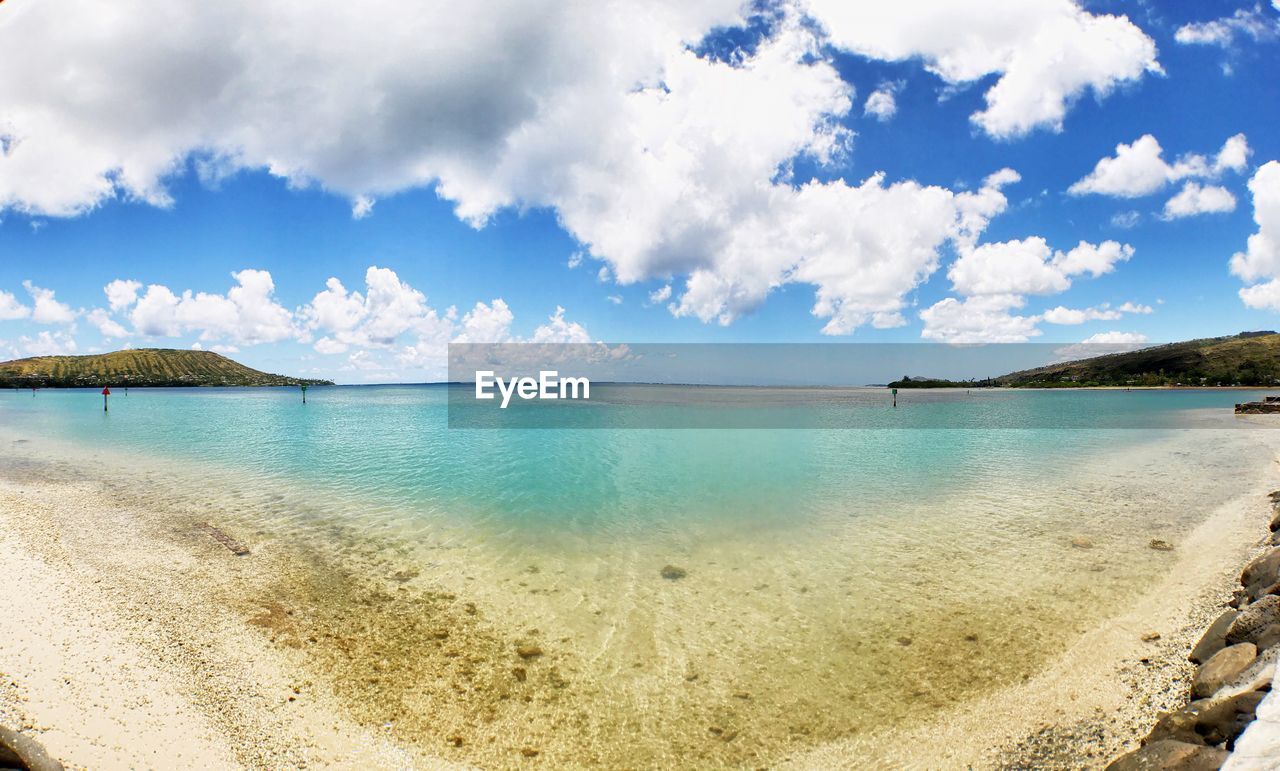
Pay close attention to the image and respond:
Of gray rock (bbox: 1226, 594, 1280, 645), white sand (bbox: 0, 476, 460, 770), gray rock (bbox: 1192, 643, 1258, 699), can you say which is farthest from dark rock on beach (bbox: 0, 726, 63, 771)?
gray rock (bbox: 1226, 594, 1280, 645)

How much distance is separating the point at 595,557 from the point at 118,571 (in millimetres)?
12153

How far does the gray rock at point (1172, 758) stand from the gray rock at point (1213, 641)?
12.8ft

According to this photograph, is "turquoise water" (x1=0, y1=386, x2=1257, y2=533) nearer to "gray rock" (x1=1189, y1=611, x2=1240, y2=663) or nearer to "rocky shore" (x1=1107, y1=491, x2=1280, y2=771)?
"gray rock" (x1=1189, y1=611, x2=1240, y2=663)

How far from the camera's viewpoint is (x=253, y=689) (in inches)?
337

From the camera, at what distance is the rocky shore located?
502 cm

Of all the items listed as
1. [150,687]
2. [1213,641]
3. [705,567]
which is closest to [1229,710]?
[1213,641]

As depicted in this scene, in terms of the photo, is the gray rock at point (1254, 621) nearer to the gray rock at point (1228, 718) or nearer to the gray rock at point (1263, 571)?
the gray rock at point (1228, 718)

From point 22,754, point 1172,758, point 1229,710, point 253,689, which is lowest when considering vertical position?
point 253,689

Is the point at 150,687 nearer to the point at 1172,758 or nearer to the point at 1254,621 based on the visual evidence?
the point at 1172,758

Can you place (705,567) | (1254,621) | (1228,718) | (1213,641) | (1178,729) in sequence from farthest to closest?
(705,567) → (1213,641) → (1254,621) → (1178,729) → (1228,718)

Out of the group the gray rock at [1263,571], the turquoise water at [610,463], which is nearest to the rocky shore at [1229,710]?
the gray rock at [1263,571]

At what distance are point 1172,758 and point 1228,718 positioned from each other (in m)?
0.86

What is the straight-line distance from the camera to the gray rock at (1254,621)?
25.4ft

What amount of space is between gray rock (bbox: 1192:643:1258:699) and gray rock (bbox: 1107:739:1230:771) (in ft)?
6.94
